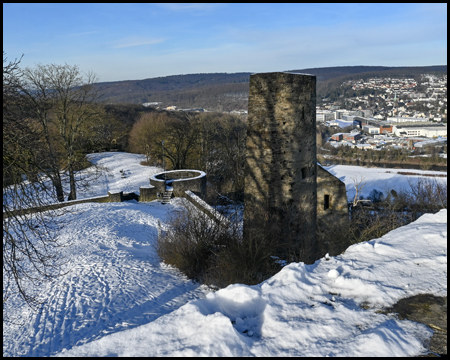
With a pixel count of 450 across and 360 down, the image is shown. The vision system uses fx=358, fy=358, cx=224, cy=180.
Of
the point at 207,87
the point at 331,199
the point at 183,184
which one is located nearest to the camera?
the point at 331,199

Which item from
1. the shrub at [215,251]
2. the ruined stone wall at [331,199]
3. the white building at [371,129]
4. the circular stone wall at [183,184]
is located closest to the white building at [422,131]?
the white building at [371,129]

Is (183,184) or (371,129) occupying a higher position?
(183,184)

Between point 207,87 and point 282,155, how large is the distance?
443 feet

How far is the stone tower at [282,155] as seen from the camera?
8.54 metres

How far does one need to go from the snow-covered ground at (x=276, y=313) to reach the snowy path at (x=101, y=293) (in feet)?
0.12

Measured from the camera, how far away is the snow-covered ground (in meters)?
3.36

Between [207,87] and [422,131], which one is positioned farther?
[207,87]

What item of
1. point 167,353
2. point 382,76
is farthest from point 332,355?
point 382,76

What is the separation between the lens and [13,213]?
7223 millimetres

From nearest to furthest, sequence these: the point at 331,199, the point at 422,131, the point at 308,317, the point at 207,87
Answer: the point at 308,317
the point at 331,199
the point at 422,131
the point at 207,87

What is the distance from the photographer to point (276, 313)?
154 inches

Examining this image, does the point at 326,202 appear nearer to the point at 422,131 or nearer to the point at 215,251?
the point at 215,251

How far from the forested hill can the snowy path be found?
6785cm

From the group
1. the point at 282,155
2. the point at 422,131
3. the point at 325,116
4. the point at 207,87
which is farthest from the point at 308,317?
the point at 207,87
